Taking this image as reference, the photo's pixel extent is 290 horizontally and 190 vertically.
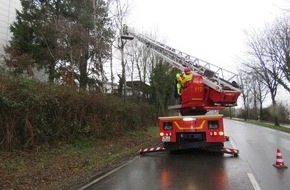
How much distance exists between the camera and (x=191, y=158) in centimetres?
1342

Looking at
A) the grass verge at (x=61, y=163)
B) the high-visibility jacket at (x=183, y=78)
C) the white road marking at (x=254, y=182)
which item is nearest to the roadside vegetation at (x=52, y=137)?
the grass verge at (x=61, y=163)

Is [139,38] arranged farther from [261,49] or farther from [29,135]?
[261,49]

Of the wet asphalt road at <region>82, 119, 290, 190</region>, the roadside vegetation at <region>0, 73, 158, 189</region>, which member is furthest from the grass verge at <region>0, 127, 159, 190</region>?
the wet asphalt road at <region>82, 119, 290, 190</region>

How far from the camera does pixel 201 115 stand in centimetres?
1443

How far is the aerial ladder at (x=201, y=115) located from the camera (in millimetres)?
13680

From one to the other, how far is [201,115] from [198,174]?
4.59m

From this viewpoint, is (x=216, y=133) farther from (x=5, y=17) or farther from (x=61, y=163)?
(x=5, y=17)

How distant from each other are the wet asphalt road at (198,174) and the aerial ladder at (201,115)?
55 centimetres

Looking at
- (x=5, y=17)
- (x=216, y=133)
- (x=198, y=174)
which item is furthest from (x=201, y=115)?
(x=5, y=17)

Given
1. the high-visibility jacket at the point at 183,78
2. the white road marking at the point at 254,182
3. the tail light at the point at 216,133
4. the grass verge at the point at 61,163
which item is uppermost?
the high-visibility jacket at the point at 183,78

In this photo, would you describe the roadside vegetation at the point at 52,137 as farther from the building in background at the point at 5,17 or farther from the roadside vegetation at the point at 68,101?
the building in background at the point at 5,17

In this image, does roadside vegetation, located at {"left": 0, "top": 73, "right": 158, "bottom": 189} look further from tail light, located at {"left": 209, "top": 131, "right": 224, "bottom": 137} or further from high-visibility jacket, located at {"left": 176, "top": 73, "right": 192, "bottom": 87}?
high-visibility jacket, located at {"left": 176, "top": 73, "right": 192, "bottom": 87}

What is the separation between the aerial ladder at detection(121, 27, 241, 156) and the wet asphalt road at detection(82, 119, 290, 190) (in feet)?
1.79

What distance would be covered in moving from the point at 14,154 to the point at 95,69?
17956mm
